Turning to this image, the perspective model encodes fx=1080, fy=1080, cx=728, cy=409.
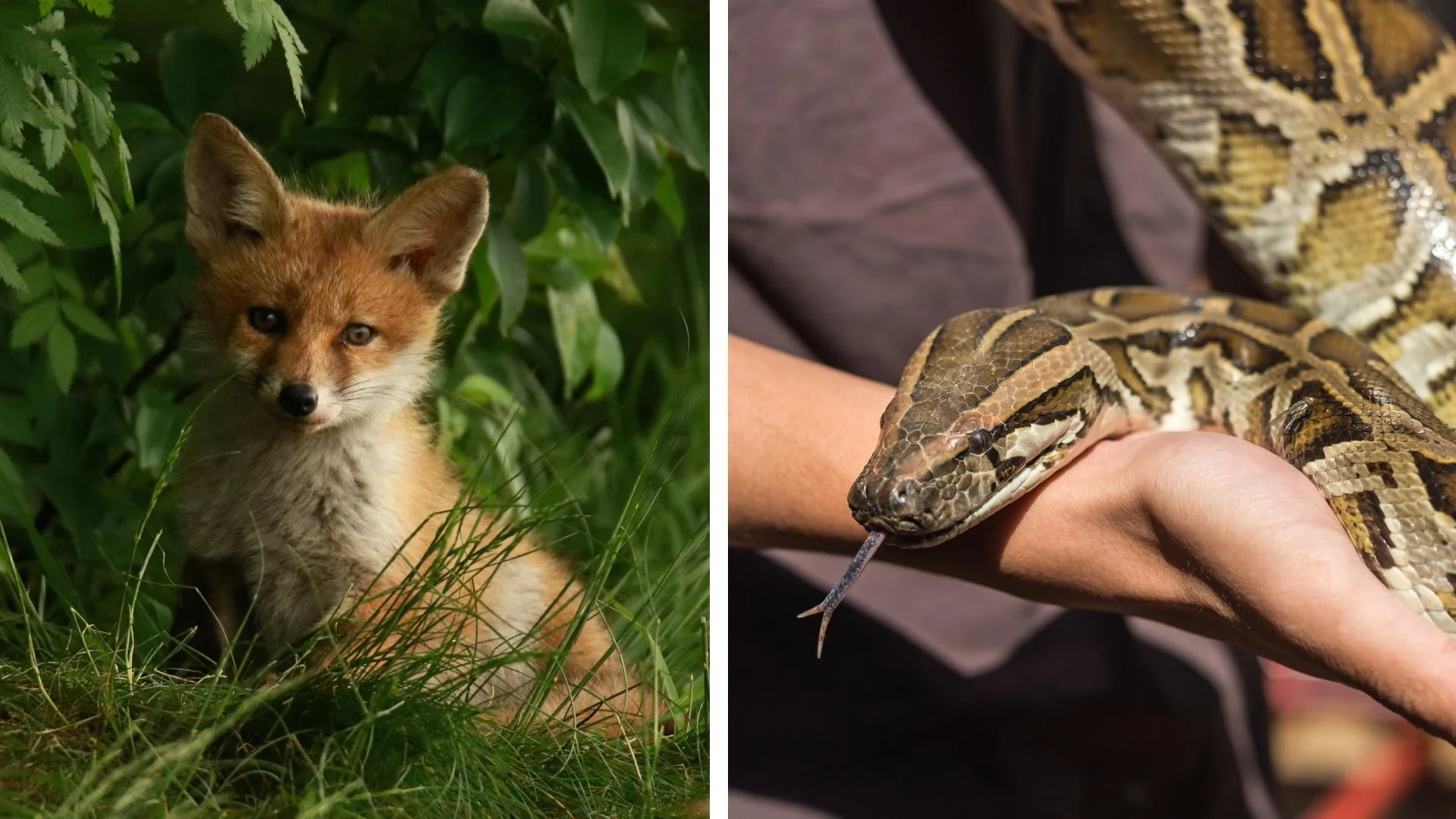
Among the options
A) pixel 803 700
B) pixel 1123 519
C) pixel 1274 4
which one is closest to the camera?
pixel 1123 519

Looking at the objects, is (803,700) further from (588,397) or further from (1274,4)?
(1274,4)

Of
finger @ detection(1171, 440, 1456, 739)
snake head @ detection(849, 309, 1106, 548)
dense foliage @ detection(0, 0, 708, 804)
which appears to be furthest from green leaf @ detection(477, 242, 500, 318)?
finger @ detection(1171, 440, 1456, 739)

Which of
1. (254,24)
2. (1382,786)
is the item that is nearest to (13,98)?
(254,24)

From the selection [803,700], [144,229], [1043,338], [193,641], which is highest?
[144,229]

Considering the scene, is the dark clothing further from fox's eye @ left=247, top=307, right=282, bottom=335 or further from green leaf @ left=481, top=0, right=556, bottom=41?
fox's eye @ left=247, top=307, right=282, bottom=335

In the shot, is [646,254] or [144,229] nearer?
[144,229]

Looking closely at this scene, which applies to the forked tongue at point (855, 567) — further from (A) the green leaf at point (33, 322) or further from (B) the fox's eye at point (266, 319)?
(A) the green leaf at point (33, 322)

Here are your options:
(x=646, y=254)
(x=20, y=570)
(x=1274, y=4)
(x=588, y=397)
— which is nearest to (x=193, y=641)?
(x=20, y=570)
